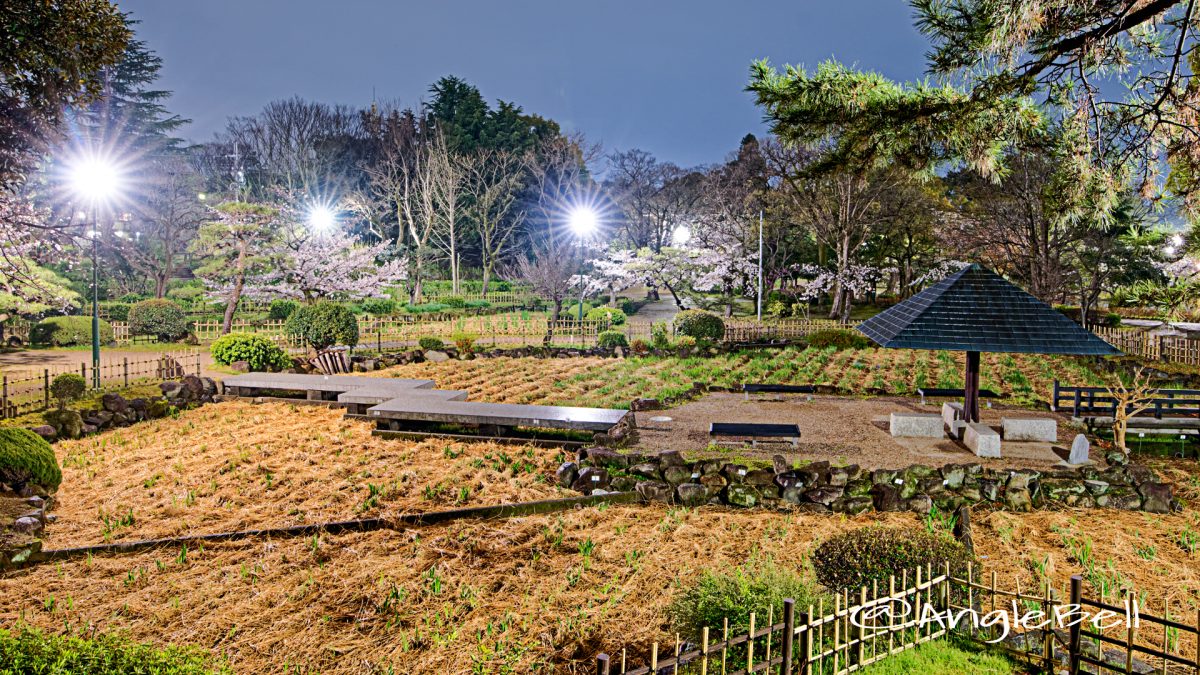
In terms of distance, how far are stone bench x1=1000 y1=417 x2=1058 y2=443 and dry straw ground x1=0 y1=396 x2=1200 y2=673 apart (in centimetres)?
149

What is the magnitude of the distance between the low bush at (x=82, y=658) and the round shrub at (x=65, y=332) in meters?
23.3

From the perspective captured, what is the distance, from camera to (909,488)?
7.95m

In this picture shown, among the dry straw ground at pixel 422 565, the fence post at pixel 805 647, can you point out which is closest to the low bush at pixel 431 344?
the dry straw ground at pixel 422 565

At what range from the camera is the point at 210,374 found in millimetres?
16219

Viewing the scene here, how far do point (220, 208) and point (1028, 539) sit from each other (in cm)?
2374

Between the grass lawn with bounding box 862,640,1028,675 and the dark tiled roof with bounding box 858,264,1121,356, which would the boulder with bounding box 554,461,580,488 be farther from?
the grass lawn with bounding box 862,640,1028,675

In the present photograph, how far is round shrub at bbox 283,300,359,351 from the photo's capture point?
19156 millimetres

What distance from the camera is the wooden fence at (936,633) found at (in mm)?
4004

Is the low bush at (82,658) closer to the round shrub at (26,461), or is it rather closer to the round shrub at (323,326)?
the round shrub at (26,461)

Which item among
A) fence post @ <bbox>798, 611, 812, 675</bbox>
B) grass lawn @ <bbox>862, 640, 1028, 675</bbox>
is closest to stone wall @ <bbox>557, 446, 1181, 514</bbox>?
grass lawn @ <bbox>862, 640, 1028, 675</bbox>

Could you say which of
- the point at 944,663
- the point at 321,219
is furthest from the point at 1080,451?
the point at 321,219

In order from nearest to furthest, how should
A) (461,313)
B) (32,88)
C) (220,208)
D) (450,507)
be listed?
(450,507) → (32,88) → (220,208) → (461,313)

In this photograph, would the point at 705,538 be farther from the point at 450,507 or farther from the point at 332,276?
the point at 332,276

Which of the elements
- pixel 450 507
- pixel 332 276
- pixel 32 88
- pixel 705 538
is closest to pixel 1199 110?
pixel 705 538
